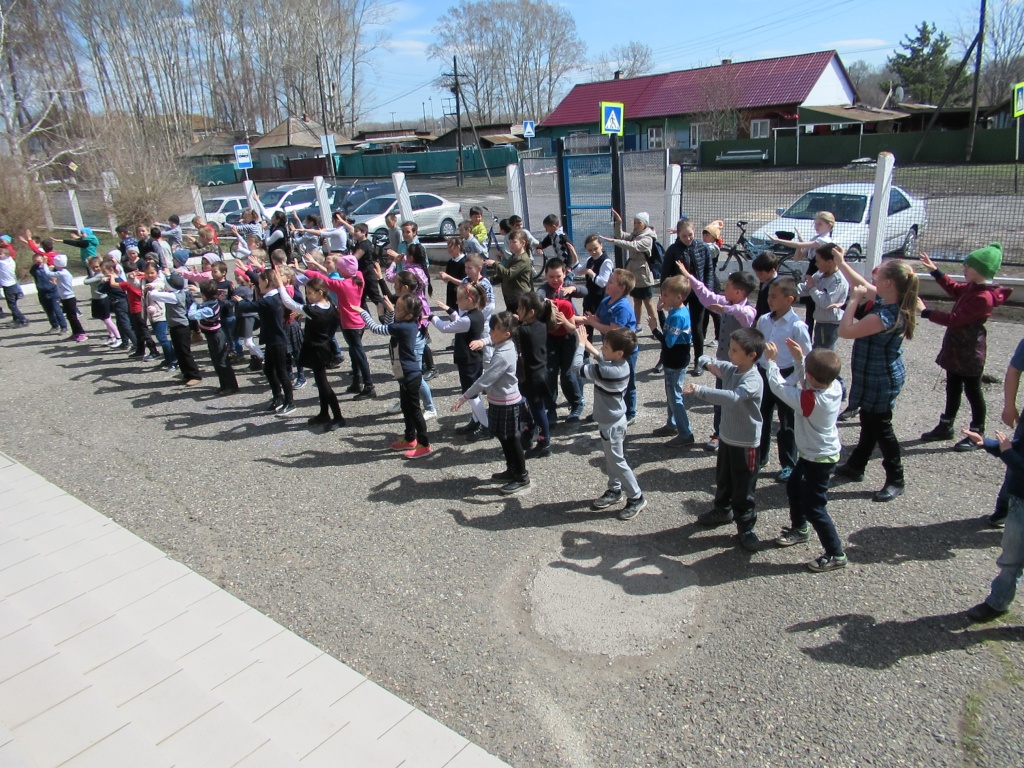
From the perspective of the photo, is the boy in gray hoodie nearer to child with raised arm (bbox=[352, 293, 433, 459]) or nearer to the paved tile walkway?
child with raised arm (bbox=[352, 293, 433, 459])

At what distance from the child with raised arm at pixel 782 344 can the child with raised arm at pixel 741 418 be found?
34 centimetres

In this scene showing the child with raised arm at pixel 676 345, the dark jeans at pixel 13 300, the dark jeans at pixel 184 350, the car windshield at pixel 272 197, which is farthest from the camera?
the car windshield at pixel 272 197

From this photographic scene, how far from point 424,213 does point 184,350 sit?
10.3 metres

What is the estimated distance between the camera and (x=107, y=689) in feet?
11.9

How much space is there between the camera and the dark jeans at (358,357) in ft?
24.8

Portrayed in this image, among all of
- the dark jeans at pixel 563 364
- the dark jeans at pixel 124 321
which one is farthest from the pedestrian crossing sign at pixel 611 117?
the dark jeans at pixel 124 321

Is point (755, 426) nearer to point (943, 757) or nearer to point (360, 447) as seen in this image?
point (943, 757)

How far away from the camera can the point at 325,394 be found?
22.8 feet

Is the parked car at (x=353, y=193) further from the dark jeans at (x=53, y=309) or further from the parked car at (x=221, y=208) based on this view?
the dark jeans at (x=53, y=309)

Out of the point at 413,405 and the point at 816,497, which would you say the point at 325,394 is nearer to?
the point at 413,405

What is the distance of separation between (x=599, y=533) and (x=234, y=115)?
250 ft

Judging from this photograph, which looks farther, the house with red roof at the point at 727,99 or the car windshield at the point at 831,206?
the house with red roof at the point at 727,99

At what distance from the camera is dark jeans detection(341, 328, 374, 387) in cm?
757

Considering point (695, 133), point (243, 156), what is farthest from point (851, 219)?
point (695, 133)
